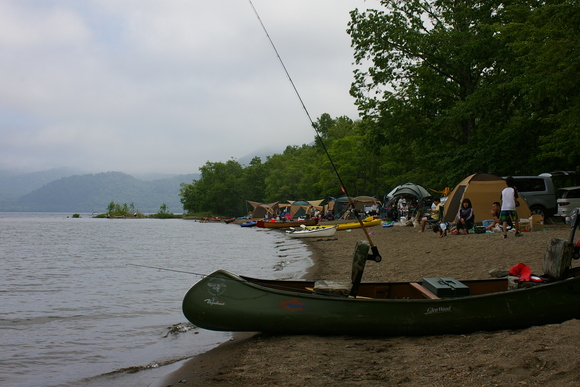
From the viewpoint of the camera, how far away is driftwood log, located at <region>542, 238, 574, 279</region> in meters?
6.19

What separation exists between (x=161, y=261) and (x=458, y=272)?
14.1 meters

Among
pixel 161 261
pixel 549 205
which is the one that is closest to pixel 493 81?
pixel 549 205

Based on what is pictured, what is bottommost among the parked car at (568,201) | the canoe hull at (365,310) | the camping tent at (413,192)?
the canoe hull at (365,310)

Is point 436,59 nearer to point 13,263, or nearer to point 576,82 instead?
point 576,82

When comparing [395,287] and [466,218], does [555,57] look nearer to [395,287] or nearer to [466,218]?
[466,218]

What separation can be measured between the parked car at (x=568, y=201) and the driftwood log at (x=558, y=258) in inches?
532

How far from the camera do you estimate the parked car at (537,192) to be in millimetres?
19719

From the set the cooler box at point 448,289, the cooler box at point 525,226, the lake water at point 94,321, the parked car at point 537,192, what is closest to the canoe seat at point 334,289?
the cooler box at point 448,289

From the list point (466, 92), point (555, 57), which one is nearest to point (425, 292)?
point (555, 57)

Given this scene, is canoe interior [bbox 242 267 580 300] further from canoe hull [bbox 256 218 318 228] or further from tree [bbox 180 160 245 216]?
tree [bbox 180 160 245 216]

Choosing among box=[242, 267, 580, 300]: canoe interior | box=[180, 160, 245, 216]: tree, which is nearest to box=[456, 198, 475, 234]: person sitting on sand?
box=[242, 267, 580, 300]: canoe interior

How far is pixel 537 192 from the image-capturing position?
19797mm

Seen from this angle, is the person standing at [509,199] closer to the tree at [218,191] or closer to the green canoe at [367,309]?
the green canoe at [367,309]

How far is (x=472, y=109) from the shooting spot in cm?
2334
